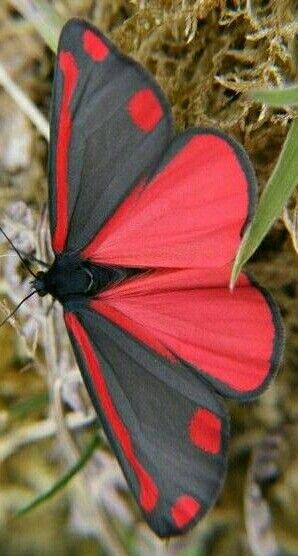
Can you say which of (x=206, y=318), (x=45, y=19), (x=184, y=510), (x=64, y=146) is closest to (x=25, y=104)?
(x=45, y=19)

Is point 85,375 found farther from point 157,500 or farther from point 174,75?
point 174,75

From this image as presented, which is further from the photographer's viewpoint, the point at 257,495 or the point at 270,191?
the point at 257,495

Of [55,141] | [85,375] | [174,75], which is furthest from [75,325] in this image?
[174,75]

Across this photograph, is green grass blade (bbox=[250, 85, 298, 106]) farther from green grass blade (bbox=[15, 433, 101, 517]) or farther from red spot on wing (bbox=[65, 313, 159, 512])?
green grass blade (bbox=[15, 433, 101, 517])

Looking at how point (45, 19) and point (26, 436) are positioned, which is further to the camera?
point (26, 436)

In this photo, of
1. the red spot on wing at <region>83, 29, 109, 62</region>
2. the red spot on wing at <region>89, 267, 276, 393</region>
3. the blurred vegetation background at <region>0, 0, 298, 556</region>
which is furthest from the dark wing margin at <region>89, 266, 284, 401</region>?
the red spot on wing at <region>83, 29, 109, 62</region>

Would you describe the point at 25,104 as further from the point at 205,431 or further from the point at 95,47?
the point at 205,431

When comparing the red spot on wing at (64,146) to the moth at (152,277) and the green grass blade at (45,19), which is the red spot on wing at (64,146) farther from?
the green grass blade at (45,19)
